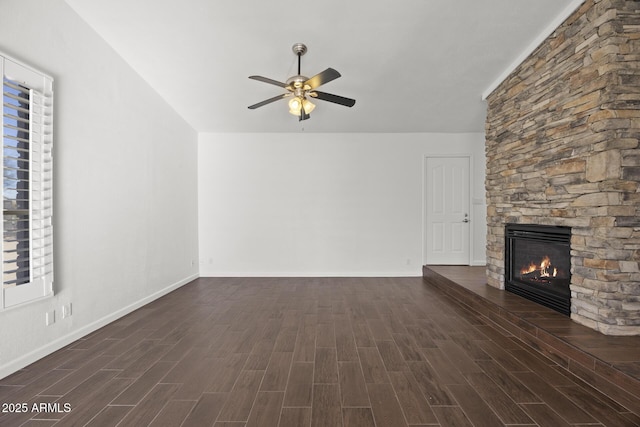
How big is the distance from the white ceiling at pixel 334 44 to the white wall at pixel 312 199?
945 mm

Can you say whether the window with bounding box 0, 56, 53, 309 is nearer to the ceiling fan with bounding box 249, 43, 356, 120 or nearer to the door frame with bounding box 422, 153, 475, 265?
the ceiling fan with bounding box 249, 43, 356, 120

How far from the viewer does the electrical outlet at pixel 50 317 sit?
8.48ft

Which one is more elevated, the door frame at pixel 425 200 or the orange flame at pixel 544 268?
the door frame at pixel 425 200

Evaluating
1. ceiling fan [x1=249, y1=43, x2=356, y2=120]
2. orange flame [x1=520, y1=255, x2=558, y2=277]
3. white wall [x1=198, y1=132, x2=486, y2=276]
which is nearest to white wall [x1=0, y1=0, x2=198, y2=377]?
white wall [x1=198, y1=132, x2=486, y2=276]

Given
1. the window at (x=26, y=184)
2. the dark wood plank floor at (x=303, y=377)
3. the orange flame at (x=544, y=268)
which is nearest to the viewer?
the dark wood plank floor at (x=303, y=377)

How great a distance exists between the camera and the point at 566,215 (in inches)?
113

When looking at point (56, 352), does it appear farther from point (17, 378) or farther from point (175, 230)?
point (175, 230)

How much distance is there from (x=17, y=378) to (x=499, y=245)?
478 cm

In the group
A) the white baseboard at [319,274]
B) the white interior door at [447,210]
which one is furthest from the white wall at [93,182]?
the white interior door at [447,210]

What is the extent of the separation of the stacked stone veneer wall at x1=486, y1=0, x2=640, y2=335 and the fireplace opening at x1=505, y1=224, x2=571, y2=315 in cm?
14

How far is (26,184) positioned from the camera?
2.41 m

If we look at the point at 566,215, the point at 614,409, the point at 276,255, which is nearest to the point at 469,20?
the point at 566,215

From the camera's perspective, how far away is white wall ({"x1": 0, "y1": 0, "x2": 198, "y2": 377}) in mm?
2455

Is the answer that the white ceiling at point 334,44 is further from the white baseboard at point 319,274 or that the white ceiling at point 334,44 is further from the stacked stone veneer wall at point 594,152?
the white baseboard at point 319,274
